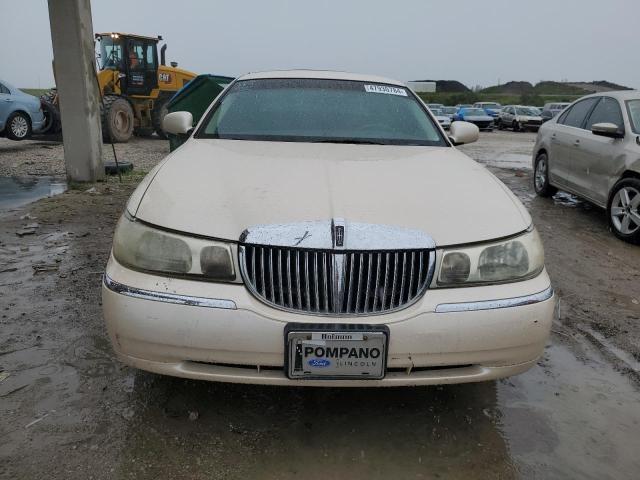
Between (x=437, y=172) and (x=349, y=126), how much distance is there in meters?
0.87

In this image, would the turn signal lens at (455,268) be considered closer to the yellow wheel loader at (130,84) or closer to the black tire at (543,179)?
the black tire at (543,179)

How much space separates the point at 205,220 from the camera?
2.12 m

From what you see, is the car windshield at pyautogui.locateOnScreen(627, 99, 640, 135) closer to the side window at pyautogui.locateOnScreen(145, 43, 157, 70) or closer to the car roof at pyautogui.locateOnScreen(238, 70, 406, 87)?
the car roof at pyautogui.locateOnScreen(238, 70, 406, 87)

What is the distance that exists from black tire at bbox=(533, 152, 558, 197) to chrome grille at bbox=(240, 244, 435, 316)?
640 cm

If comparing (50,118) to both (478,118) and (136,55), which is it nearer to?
(136,55)

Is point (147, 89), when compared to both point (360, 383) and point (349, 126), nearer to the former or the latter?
point (349, 126)

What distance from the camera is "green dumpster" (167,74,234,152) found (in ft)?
26.9

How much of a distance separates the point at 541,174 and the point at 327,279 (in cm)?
681

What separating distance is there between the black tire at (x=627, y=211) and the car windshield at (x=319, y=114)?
3.12 metres

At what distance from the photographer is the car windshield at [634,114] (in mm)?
5725

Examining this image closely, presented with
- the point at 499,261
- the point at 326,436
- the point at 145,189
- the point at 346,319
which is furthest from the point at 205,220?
the point at 499,261

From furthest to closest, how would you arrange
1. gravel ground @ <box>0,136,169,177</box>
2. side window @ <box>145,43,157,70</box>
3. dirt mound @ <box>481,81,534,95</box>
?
dirt mound @ <box>481,81,534,95</box> < side window @ <box>145,43,157,70</box> < gravel ground @ <box>0,136,169,177</box>

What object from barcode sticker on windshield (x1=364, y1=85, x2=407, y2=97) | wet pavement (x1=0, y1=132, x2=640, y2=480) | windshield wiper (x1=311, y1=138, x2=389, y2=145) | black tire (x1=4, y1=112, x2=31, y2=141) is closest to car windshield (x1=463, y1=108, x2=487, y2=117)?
black tire (x1=4, y1=112, x2=31, y2=141)

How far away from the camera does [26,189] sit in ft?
25.3
